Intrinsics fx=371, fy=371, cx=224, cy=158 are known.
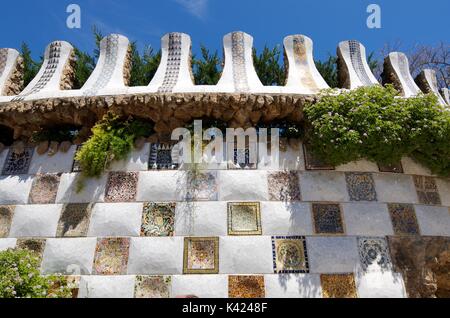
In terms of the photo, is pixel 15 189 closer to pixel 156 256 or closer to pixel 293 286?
pixel 156 256

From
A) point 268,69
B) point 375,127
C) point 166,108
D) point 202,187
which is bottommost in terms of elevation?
point 202,187

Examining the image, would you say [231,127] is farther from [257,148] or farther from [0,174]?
[0,174]

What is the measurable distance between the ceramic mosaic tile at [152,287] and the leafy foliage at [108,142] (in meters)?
1.81

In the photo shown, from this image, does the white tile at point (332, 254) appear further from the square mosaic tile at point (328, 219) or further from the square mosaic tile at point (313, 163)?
the square mosaic tile at point (313, 163)

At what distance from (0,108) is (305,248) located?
5415 millimetres

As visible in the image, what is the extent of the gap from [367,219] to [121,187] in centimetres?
368

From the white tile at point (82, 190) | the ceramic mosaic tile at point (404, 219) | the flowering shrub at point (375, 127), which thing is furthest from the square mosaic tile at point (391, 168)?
the white tile at point (82, 190)

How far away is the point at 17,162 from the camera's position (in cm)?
614

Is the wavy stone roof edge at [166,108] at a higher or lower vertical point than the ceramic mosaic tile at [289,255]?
higher

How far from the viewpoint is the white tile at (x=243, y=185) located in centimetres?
550

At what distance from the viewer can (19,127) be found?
247 inches

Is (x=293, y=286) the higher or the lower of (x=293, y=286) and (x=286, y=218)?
the lower

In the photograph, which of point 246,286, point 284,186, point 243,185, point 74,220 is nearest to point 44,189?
point 74,220
